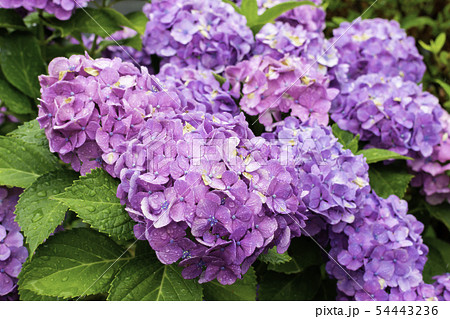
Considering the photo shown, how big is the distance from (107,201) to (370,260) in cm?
75

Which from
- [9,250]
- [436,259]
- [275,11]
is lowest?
[436,259]

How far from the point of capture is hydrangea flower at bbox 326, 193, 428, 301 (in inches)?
50.1

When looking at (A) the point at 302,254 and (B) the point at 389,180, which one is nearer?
(A) the point at 302,254

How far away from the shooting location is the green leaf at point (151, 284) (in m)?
1.02

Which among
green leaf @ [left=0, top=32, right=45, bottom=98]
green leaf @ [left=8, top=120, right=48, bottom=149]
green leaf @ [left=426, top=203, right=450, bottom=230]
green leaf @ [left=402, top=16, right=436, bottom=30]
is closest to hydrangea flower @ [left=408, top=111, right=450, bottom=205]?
green leaf @ [left=426, top=203, right=450, bottom=230]

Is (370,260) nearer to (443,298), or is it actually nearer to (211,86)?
(443,298)

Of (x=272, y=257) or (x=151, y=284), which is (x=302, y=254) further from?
(x=151, y=284)

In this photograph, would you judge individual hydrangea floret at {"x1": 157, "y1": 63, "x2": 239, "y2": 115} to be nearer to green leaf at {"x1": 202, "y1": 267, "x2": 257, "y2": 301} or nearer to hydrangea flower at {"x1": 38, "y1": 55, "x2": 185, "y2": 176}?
hydrangea flower at {"x1": 38, "y1": 55, "x2": 185, "y2": 176}

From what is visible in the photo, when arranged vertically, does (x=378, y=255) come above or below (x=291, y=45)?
below

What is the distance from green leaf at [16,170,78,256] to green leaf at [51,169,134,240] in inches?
4.1

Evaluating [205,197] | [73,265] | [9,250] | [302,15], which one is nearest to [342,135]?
[302,15]

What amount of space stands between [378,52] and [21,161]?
4.42 ft

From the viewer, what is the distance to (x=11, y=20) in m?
1.55

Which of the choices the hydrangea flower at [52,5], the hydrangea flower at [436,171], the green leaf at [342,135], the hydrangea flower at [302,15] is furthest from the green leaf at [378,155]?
the hydrangea flower at [52,5]
